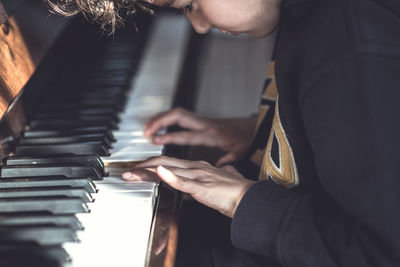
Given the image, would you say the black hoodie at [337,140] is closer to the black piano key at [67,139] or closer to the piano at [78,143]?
the piano at [78,143]

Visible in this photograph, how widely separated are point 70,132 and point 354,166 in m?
0.73

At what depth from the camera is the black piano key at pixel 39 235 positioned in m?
0.66

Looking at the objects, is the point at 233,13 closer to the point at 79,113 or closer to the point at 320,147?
the point at 320,147

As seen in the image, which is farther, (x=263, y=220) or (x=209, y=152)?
(x=209, y=152)

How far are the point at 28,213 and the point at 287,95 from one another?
539 mm

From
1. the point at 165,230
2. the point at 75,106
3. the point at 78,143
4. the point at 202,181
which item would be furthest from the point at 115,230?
the point at 75,106

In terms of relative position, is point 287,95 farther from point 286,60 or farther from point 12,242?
point 12,242

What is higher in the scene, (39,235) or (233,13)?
(233,13)

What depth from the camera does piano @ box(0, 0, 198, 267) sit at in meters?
0.68

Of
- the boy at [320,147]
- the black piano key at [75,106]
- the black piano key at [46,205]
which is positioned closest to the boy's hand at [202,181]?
the boy at [320,147]

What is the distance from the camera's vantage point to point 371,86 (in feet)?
1.94

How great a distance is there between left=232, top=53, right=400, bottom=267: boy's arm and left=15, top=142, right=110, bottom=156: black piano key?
0.48 m

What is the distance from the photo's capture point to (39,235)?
662mm

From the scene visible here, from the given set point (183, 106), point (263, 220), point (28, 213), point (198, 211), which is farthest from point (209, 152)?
point (28, 213)
